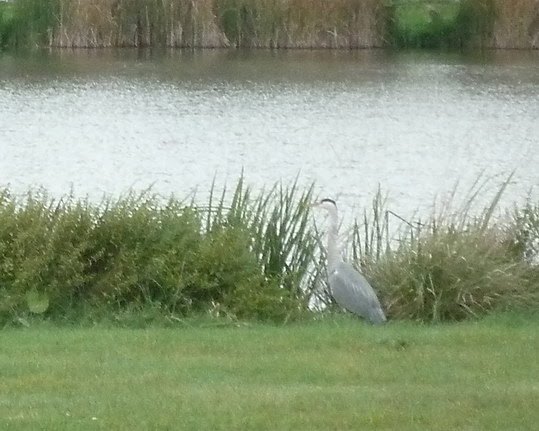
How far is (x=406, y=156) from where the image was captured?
2042 centimetres

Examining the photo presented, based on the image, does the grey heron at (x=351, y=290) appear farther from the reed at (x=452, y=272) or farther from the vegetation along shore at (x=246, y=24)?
the vegetation along shore at (x=246, y=24)

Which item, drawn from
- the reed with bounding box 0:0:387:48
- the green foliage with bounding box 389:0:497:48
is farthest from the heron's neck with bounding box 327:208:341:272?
the green foliage with bounding box 389:0:497:48

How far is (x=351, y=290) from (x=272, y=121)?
14.7 m

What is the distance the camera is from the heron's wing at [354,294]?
9.12 metres

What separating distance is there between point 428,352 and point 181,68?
24626 mm

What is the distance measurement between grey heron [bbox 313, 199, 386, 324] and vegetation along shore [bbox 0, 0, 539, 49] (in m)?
24.7

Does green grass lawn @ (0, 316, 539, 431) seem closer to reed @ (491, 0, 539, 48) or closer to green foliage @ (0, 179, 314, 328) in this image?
green foliage @ (0, 179, 314, 328)

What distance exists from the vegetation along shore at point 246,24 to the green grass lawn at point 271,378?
26.0 meters

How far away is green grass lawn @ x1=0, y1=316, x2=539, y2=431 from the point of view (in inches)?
208

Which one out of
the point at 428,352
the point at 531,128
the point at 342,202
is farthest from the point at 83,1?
the point at 428,352

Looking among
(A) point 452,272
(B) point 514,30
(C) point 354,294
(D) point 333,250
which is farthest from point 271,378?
(B) point 514,30

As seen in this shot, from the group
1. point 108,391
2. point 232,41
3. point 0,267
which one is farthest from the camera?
point 232,41

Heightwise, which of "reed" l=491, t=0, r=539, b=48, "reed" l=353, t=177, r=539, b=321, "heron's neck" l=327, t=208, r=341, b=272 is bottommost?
"reed" l=353, t=177, r=539, b=321

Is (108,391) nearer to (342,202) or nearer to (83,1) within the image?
(342,202)
